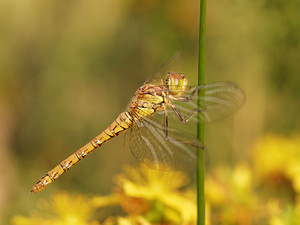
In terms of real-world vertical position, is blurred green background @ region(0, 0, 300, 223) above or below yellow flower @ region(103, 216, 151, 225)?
above

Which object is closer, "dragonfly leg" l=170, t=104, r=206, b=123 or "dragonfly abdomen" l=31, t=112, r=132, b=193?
"dragonfly leg" l=170, t=104, r=206, b=123

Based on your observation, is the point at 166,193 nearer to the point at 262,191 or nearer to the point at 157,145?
the point at 157,145

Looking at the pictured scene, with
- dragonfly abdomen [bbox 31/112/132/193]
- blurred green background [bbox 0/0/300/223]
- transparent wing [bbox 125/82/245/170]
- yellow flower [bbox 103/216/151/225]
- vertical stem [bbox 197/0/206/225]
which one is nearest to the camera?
vertical stem [bbox 197/0/206/225]

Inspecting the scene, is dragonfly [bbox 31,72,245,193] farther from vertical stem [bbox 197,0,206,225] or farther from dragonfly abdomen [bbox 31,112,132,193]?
vertical stem [bbox 197,0,206,225]

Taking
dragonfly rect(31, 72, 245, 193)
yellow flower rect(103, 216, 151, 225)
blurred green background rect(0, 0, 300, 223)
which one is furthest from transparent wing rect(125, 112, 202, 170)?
blurred green background rect(0, 0, 300, 223)

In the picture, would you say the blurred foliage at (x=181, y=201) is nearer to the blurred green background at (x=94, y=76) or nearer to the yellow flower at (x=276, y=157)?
the yellow flower at (x=276, y=157)

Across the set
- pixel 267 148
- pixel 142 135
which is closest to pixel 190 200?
pixel 142 135

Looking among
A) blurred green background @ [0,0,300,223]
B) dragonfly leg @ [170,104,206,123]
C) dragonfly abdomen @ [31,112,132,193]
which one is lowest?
dragonfly leg @ [170,104,206,123]

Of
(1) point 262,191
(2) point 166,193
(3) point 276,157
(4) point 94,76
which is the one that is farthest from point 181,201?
(4) point 94,76
